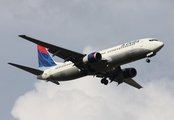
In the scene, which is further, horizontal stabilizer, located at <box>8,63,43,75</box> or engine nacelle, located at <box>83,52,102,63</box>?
horizontal stabilizer, located at <box>8,63,43,75</box>

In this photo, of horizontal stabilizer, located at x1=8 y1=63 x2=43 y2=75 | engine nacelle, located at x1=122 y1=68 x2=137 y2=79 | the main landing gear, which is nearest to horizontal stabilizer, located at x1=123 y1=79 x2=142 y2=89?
engine nacelle, located at x1=122 y1=68 x2=137 y2=79

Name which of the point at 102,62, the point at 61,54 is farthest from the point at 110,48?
the point at 61,54

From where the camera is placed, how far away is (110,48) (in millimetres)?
66750

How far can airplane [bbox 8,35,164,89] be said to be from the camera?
212 feet

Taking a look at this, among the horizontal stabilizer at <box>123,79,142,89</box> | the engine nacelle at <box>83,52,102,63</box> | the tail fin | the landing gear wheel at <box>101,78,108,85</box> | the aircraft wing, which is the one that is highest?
the tail fin

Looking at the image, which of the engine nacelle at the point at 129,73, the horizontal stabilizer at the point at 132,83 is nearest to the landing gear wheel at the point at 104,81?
the engine nacelle at the point at 129,73

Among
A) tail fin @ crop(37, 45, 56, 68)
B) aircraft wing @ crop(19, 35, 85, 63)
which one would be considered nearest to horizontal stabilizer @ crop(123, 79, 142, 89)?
tail fin @ crop(37, 45, 56, 68)

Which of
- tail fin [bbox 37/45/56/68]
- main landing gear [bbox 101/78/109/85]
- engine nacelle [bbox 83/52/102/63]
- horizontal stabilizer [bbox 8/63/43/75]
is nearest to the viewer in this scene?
engine nacelle [bbox 83/52/102/63]

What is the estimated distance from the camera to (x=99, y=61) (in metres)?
65.9

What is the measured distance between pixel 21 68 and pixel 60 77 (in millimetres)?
5533

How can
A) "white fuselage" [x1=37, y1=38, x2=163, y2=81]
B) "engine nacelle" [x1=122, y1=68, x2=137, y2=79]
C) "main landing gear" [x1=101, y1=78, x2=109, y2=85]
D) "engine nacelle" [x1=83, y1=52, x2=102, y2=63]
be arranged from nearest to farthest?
"white fuselage" [x1=37, y1=38, x2=163, y2=81] < "engine nacelle" [x1=83, y1=52, x2=102, y2=63] < "engine nacelle" [x1=122, y1=68, x2=137, y2=79] < "main landing gear" [x1=101, y1=78, x2=109, y2=85]

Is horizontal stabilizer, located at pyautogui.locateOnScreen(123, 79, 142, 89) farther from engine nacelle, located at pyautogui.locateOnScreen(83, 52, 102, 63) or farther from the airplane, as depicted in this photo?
engine nacelle, located at pyautogui.locateOnScreen(83, 52, 102, 63)

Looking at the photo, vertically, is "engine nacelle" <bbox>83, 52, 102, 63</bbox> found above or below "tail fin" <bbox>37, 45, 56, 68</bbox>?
below

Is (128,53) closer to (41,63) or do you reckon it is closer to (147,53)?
(147,53)
